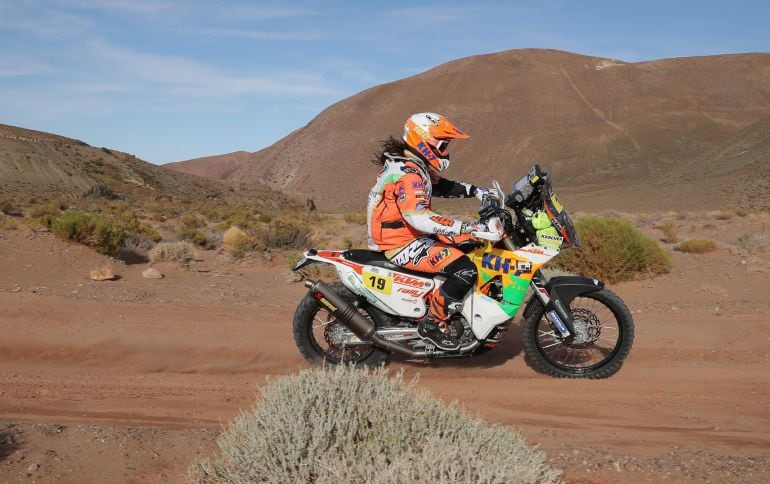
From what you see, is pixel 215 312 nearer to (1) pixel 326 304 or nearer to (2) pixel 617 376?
(1) pixel 326 304

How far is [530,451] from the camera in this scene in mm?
3410

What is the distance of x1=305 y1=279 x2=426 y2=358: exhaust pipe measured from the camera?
20.5 feet

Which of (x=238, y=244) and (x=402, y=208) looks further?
(x=238, y=244)

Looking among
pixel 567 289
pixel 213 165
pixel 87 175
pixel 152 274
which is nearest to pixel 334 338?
pixel 567 289

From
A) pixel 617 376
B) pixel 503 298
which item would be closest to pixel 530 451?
pixel 503 298

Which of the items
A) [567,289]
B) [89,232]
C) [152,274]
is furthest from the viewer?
[89,232]

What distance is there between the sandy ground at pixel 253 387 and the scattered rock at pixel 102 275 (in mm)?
922

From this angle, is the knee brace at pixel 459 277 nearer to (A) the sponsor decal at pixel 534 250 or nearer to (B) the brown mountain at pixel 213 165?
(A) the sponsor decal at pixel 534 250

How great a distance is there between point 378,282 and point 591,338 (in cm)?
200

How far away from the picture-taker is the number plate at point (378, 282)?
20.5 ft

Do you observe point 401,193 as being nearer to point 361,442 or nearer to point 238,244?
point 361,442


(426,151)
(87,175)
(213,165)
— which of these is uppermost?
(213,165)

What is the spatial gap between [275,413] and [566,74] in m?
113

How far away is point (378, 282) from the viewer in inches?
247
